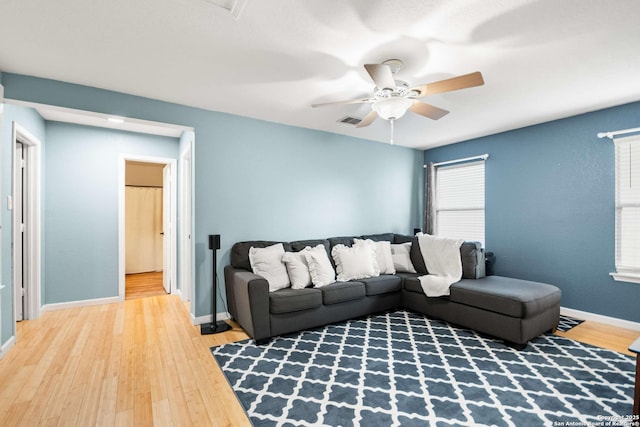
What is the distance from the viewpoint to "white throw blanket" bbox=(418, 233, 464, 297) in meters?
3.49

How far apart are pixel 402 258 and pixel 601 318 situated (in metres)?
2.29

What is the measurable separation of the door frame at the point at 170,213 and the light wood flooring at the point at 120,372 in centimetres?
80

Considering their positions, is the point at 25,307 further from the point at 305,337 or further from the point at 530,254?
the point at 530,254

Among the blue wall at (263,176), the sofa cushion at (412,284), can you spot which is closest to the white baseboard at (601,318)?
the sofa cushion at (412,284)

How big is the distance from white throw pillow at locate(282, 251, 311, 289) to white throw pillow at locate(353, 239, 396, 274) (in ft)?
3.17

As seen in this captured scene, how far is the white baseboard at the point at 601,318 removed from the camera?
3.25 m

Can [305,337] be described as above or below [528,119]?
below

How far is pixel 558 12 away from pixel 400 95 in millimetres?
1028

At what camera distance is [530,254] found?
409cm

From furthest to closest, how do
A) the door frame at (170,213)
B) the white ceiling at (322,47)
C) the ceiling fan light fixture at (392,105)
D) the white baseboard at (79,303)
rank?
the door frame at (170,213) → the white baseboard at (79,303) → the ceiling fan light fixture at (392,105) → the white ceiling at (322,47)

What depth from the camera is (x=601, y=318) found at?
3.47m

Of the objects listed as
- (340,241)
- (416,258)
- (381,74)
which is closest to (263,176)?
(340,241)

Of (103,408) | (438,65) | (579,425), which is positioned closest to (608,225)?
(579,425)

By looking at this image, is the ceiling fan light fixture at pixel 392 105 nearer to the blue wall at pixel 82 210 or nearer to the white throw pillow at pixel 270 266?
the white throw pillow at pixel 270 266
